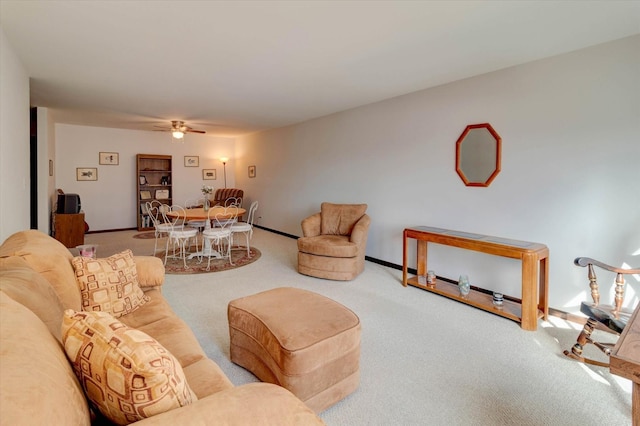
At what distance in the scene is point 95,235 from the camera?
6977mm

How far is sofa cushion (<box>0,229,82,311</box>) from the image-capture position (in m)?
1.53

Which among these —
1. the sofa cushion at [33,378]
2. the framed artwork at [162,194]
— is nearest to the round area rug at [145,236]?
the framed artwork at [162,194]

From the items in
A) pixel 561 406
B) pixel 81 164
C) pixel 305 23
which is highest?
pixel 305 23

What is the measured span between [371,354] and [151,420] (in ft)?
6.26

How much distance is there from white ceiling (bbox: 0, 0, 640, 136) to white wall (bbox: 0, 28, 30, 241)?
0.23 meters

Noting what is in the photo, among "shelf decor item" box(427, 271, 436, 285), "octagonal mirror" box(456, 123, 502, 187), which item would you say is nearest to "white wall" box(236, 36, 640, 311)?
"octagonal mirror" box(456, 123, 502, 187)

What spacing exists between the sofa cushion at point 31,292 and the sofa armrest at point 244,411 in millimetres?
608

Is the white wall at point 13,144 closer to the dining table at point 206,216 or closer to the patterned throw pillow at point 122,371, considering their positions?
the dining table at point 206,216

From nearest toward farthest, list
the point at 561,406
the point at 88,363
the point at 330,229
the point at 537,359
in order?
the point at 88,363 < the point at 561,406 < the point at 537,359 < the point at 330,229

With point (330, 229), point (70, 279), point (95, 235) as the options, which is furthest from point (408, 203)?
point (95, 235)

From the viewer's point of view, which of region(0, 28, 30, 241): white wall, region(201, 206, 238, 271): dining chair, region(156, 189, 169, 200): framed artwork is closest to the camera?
region(0, 28, 30, 241): white wall

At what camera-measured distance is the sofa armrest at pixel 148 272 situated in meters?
2.29

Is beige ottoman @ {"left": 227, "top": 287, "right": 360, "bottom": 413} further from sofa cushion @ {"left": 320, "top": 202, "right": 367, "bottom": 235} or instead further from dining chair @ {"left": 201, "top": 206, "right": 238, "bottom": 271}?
dining chair @ {"left": 201, "top": 206, "right": 238, "bottom": 271}

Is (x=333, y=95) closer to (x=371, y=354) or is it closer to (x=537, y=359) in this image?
(x=371, y=354)
